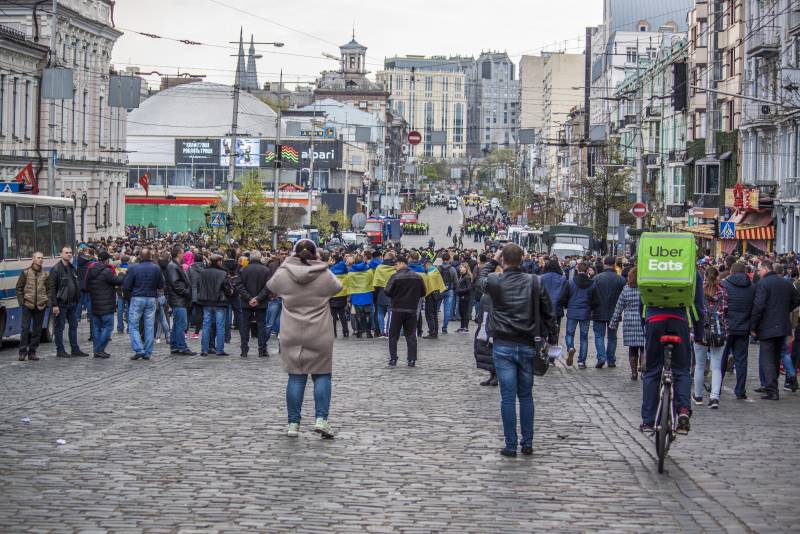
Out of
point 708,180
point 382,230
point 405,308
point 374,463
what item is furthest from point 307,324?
point 382,230

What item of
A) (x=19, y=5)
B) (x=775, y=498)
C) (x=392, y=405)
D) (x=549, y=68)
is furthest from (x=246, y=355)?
(x=549, y=68)

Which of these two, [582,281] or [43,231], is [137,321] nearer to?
[43,231]

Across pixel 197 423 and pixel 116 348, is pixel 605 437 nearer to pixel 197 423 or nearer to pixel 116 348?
pixel 197 423

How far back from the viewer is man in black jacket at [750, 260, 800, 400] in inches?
642

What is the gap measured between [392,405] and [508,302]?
3910 millimetres

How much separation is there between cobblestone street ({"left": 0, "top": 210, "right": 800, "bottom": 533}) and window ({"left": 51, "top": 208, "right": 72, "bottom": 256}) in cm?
937

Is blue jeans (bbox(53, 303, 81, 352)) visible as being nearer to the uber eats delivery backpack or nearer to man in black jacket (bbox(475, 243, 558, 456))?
man in black jacket (bbox(475, 243, 558, 456))

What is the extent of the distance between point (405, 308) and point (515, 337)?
930cm

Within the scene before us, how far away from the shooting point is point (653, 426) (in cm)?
1126

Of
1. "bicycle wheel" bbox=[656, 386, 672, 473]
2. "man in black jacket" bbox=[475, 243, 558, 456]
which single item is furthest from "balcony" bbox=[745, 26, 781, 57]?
"bicycle wheel" bbox=[656, 386, 672, 473]

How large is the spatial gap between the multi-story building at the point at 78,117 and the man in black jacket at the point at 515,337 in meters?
Result: 43.7

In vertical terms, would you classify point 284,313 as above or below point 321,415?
above

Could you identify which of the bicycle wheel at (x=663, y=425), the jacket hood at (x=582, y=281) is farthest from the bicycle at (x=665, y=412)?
the jacket hood at (x=582, y=281)

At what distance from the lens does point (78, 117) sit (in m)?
63.3
